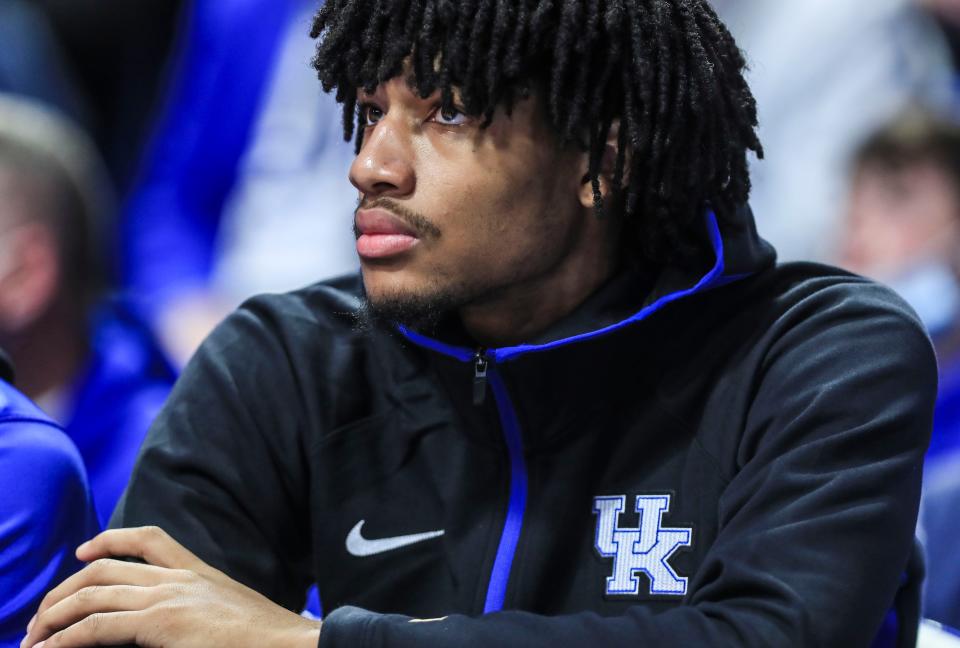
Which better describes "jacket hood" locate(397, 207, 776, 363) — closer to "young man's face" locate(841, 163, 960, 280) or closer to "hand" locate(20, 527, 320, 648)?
"hand" locate(20, 527, 320, 648)

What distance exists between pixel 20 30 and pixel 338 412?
2.45 meters

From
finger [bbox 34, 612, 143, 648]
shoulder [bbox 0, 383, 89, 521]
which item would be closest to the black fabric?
shoulder [bbox 0, 383, 89, 521]

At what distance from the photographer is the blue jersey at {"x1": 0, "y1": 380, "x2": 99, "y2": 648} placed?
159 cm

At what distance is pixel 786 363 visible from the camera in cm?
161

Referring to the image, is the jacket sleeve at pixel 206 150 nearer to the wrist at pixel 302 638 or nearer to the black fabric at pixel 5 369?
the black fabric at pixel 5 369

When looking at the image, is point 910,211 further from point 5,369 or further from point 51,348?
point 5,369

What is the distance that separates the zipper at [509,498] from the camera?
168 cm

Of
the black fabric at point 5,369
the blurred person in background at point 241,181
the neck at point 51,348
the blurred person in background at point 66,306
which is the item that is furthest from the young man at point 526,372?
the blurred person in background at point 241,181

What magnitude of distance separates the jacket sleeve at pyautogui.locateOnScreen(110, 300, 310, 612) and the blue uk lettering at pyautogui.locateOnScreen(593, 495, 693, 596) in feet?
1.29

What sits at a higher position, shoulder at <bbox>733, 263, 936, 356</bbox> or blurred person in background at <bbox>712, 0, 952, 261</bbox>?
blurred person in background at <bbox>712, 0, 952, 261</bbox>

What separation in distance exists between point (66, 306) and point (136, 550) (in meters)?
1.52

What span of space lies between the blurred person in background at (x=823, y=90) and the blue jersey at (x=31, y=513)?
1.82 m

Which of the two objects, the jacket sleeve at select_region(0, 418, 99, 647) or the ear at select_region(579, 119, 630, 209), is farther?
the ear at select_region(579, 119, 630, 209)

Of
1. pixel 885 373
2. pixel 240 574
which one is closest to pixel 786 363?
pixel 885 373
